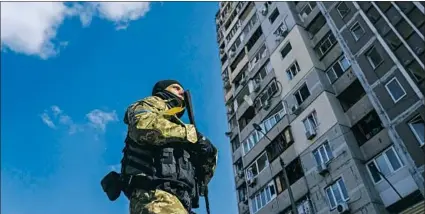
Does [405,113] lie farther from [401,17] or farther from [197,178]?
[197,178]

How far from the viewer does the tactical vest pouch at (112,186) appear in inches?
144

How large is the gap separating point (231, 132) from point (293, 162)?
7941 millimetres

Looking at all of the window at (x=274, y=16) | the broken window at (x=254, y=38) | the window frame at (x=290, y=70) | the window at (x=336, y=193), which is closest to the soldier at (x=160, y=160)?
the window at (x=336, y=193)

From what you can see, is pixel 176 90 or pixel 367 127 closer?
pixel 176 90

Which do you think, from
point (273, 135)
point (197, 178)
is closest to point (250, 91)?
point (273, 135)

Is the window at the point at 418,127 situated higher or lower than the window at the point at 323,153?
lower

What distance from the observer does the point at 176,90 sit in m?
4.28

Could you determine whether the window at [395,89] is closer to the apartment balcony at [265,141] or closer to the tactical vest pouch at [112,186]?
the apartment balcony at [265,141]

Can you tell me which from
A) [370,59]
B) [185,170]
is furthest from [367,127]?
[185,170]

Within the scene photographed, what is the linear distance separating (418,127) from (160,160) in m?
12.4

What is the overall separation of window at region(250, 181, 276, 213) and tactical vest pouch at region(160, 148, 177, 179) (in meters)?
15.9

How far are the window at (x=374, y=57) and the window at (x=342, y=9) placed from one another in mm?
3248

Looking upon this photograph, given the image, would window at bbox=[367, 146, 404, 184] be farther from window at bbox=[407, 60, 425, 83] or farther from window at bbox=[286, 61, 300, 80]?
window at bbox=[286, 61, 300, 80]

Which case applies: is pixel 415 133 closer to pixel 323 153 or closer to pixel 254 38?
pixel 323 153
